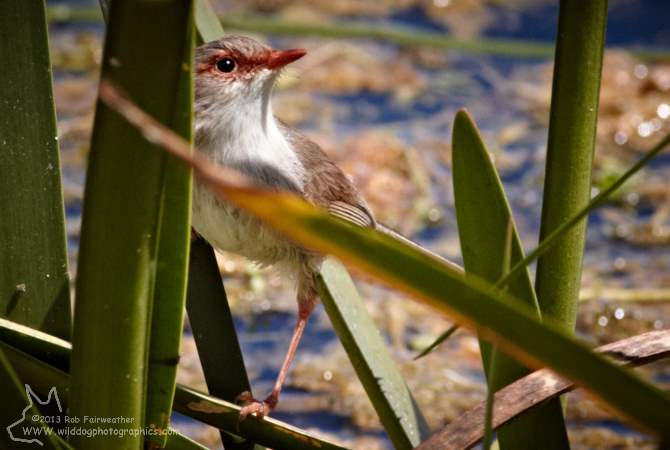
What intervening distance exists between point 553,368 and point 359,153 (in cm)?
413

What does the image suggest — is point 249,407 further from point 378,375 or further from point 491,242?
point 491,242

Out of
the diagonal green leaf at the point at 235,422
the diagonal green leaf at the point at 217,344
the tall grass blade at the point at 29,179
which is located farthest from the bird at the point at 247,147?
the tall grass blade at the point at 29,179

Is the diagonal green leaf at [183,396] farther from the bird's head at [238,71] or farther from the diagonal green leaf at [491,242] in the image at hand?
the bird's head at [238,71]

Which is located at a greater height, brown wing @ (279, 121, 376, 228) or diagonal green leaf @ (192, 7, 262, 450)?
brown wing @ (279, 121, 376, 228)

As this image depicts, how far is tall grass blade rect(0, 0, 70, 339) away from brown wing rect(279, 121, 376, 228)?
3.67 feet

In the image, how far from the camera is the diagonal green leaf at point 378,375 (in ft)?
7.09

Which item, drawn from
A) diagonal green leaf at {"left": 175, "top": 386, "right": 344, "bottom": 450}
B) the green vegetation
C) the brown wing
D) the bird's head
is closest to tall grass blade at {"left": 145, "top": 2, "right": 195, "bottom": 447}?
the green vegetation

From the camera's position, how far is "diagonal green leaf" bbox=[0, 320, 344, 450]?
185 centimetres

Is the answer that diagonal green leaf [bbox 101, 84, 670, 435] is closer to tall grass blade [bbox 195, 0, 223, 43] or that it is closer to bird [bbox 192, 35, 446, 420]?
tall grass blade [bbox 195, 0, 223, 43]

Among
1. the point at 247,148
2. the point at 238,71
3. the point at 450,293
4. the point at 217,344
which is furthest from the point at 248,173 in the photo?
the point at 450,293

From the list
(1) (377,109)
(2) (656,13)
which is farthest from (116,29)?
(2) (656,13)

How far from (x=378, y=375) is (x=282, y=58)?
1.00 m

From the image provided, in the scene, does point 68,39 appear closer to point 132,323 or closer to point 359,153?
point 359,153

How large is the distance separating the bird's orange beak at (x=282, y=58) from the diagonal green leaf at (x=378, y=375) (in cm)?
73
